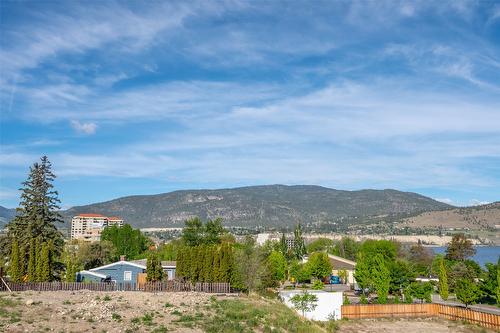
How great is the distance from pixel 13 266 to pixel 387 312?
34723mm

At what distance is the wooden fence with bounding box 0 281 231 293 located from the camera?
40.0 meters

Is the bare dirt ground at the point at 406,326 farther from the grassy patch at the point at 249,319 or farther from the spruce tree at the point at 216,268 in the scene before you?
the spruce tree at the point at 216,268

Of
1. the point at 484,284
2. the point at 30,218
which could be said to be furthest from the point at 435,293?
the point at 30,218

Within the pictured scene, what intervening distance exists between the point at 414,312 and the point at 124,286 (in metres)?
28.2

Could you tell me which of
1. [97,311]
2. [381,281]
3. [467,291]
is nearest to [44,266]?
[97,311]

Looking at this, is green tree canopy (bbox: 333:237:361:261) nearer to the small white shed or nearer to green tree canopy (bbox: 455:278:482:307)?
green tree canopy (bbox: 455:278:482:307)

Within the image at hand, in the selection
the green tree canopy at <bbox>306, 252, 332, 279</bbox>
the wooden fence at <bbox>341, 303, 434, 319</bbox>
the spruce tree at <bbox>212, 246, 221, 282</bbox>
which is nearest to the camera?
the spruce tree at <bbox>212, 246, 221, 282</bbox>

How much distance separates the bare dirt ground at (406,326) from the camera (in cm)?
4197

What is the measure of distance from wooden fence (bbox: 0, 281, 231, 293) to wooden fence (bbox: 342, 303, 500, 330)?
12.5 metres

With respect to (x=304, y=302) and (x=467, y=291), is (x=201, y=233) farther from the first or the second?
(x=467, y=291)

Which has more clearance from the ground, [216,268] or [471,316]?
[216,268]

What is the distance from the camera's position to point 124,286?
41.9 m

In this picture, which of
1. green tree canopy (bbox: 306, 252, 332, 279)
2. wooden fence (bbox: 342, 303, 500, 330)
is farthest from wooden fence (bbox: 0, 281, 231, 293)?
green tree canopy (bbox: 306, 252, 332, 279)

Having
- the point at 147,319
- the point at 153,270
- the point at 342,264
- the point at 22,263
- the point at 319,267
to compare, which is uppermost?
the point at 22,263
